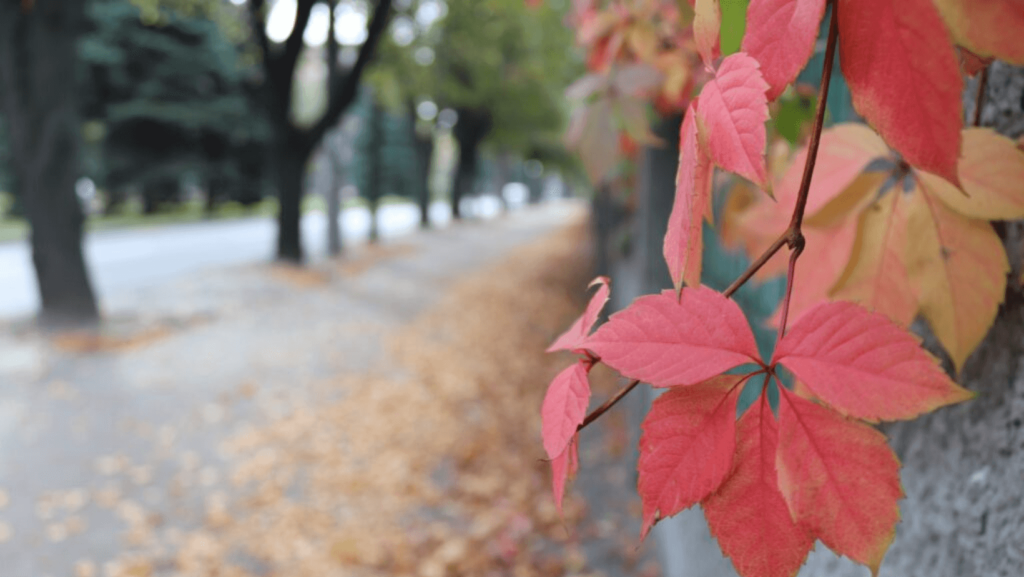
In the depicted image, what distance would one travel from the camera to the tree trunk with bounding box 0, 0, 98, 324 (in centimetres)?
734

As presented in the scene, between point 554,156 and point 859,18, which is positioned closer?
point 859,18

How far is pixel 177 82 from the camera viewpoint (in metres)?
26.1

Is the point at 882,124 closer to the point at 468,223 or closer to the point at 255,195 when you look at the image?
the point at 468,223

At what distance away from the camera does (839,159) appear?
27.3 inches

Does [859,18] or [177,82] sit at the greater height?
[177,82]

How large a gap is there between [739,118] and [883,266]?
368mm

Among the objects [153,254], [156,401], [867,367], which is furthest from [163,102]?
[867,367]

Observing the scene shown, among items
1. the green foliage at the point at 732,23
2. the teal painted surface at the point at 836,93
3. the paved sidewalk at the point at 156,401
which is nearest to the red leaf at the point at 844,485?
the green foliage at the point at 732,23

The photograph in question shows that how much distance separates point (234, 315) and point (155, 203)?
73.6 feet

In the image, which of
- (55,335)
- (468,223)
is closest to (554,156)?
(468,223)

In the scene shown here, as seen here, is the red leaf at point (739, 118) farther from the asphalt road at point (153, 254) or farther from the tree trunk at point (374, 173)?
the tree trunk at point (374, 173)

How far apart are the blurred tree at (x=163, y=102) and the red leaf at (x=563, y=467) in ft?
86.4

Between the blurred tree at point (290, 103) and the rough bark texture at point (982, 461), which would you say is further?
the blurred tree at point (290, 103)

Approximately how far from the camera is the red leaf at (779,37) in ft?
1.33
